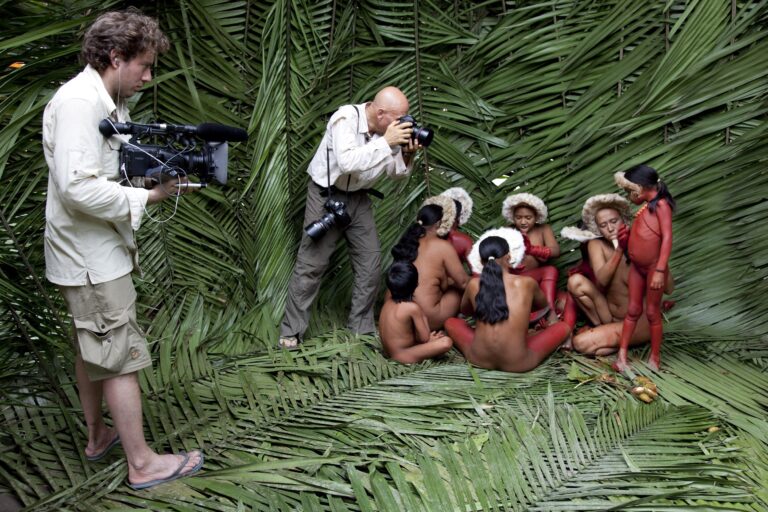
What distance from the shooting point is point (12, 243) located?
3.40 meters

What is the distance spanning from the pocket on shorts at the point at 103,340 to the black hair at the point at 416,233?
2030mm

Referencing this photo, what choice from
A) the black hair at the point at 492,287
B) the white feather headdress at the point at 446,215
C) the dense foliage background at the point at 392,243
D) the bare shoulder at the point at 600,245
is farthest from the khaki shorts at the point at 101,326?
the bare shoulder at the point at 600,245

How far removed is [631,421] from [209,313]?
7.83 ft

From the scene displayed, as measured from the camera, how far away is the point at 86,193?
2.37 m

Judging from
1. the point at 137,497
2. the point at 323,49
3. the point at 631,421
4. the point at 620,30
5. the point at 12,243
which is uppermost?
the point at 323,49

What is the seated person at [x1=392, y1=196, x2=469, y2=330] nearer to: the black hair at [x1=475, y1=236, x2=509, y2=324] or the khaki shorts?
the black hair at [x1=475, y1=236, x2=509, y2=324]

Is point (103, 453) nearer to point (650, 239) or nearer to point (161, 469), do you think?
point (161, 469)

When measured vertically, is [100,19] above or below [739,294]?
above

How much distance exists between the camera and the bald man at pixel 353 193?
396cm

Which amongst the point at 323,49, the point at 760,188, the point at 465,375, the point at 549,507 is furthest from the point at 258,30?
the point at 549,507

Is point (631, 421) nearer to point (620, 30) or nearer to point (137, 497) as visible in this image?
point (137, 497)

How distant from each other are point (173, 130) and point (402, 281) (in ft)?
5.35

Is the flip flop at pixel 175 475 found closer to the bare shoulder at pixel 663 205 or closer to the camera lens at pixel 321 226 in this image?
the camera lens at pixel 321 226

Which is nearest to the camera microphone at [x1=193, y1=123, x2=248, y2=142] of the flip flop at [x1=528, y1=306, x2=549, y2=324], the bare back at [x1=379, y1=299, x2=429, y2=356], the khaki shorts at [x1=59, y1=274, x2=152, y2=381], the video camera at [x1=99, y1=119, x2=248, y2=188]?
the video camera at [x1=99, y1=119, x2=248, y2=188]
